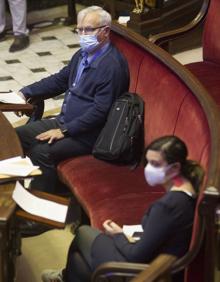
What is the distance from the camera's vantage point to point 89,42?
3826 millimetres

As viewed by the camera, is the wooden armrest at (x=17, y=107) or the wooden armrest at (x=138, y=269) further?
the wooden armrest at (x=17, y=107)

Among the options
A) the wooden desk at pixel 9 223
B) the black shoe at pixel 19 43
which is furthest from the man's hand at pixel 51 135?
the black shoe at pixel 19 43

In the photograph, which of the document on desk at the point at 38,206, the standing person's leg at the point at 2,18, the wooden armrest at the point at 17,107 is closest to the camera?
the document on desk at the point at 38,206

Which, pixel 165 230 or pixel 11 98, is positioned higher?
pixel 165 230

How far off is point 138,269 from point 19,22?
17.0 ft

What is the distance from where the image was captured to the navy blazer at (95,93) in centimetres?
376

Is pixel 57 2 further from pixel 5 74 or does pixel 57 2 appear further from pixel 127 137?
pixel 127 137

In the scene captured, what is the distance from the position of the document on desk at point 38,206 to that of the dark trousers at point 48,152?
2.90ft

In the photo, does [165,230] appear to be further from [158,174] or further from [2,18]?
[2,18]

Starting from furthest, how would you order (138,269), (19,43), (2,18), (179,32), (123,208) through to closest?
1. (2,18)
2. (19,43)
3. (179,32)
4. (123,208)
5. (138,269)

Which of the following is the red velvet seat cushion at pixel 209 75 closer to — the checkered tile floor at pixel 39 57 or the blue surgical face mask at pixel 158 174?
the checkered tile floor at pixel 39 57

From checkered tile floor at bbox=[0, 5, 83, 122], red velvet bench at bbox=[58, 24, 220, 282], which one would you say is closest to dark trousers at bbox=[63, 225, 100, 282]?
red velvet bench at bbox=[58, 24, 220, 282]

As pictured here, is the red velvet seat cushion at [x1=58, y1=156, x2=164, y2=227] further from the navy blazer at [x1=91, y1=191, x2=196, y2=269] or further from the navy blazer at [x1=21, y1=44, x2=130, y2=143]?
the navy blazer at [x1=91, y1=191, x2=196, y2=269]

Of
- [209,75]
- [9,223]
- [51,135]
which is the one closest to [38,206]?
[9,223]
